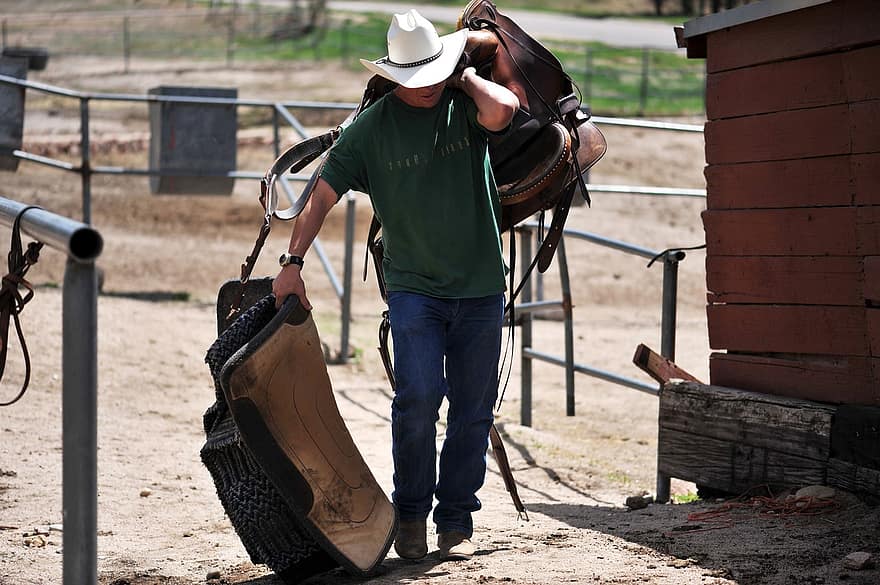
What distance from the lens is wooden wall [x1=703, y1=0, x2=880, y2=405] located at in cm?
406

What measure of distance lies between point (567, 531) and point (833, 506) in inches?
36.0

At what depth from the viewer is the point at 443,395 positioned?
369 centimetres

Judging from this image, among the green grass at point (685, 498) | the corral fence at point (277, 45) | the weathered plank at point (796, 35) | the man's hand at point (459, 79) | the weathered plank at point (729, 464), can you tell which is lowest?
the green grass at point (685, 498)

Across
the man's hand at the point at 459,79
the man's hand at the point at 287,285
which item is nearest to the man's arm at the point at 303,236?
the man's hand at the point at 287,285

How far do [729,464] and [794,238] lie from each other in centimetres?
92

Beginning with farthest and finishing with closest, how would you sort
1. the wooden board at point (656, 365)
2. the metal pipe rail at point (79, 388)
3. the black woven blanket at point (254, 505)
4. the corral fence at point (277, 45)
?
the corral fence at point (277, 45)
the wooden board at point (656, 365)
the black woven blanket at point (254, 505)
the metal pipe rail at point (79, 388)

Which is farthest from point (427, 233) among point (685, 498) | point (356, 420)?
point (356, 420)

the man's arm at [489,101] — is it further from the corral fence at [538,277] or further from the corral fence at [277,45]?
the corral fence at [277,45]

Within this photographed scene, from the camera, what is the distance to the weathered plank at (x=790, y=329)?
4145 millimetres

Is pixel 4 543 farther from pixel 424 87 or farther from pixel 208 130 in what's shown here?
pixel 208 130

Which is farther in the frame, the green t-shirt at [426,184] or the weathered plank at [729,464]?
the weathered plank at [729,464]

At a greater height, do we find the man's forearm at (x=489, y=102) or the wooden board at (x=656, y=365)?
the man's forearm at (x=489, y=102)

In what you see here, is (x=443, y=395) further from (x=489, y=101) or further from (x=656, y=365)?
(x=656, y=365)

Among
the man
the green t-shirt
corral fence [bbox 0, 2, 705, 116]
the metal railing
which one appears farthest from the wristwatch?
corral fence [bbox 0, 2, 705, 116]
